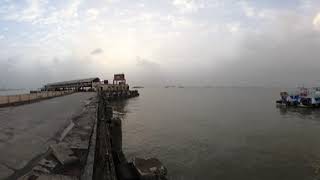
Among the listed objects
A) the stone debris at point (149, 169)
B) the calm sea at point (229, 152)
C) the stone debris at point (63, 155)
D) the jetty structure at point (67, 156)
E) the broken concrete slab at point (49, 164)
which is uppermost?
the stone debris at point (63, 155)

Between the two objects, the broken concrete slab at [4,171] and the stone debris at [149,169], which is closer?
the broken concrete slab at [4,171]

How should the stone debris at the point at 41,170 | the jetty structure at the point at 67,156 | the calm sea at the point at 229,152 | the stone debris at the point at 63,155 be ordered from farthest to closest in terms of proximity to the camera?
the calm sea at the point at 229,152 → the stone debris at the point at 63,155 → the jetty structure at the point at 67,156 → the stone debris at the point at 41,170

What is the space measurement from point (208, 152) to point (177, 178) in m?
A: 6.79

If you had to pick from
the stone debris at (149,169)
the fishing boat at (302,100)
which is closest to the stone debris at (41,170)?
the stone debris at (149,169)

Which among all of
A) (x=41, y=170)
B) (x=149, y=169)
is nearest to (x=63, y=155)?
(x=41, y=170)

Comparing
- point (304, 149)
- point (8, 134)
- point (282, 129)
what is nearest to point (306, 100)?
point (282, 129)

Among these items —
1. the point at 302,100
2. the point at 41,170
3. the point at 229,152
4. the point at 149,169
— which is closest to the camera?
the point at 41,170

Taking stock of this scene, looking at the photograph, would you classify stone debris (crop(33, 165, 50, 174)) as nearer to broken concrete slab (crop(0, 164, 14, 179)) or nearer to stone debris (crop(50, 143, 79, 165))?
stone debris (crop(50, 143, 79, 165))

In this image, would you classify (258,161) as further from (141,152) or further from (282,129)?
(282,129)

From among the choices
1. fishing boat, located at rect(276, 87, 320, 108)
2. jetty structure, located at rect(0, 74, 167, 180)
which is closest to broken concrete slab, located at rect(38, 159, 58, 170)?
jetty structure, located at rect(0, 74, 167, 180)

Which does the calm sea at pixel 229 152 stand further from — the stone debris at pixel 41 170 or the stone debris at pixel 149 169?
the stone debris at pixel 41 170

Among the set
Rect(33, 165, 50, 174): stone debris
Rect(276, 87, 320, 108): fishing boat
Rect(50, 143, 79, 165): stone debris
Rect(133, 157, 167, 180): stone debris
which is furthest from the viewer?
Rect(276, 87, 320, 108): fishing boat

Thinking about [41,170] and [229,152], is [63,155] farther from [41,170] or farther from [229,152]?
[229,152]

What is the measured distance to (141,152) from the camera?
78.0ft
